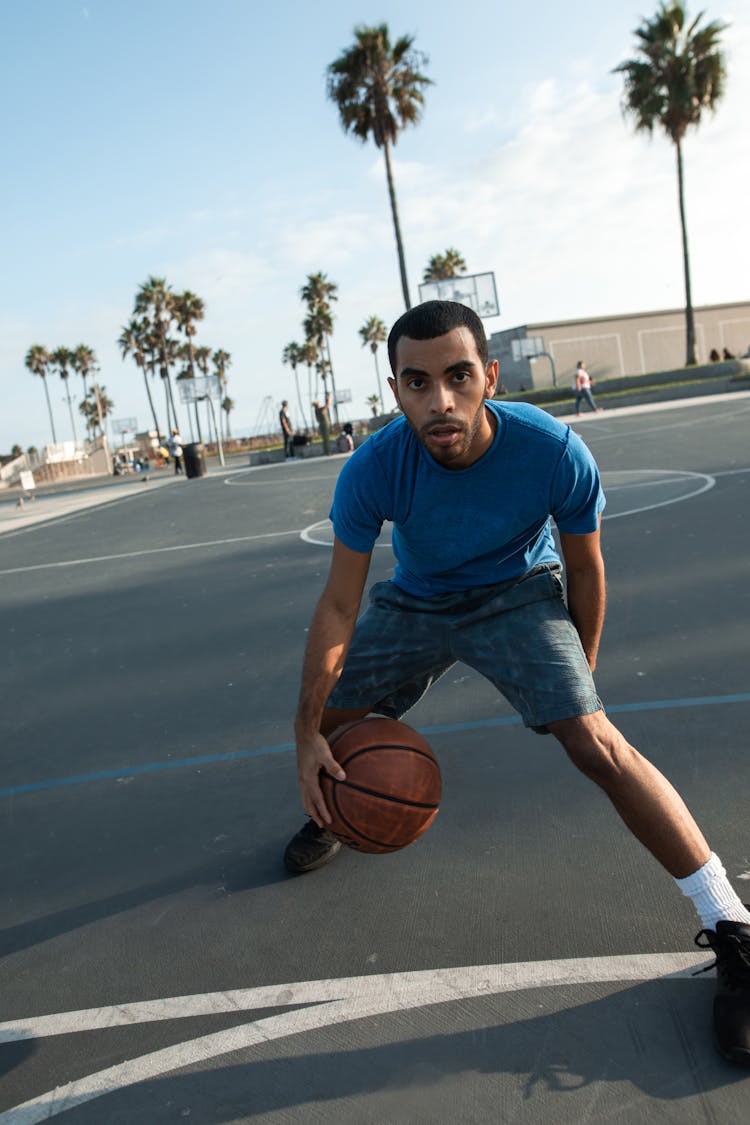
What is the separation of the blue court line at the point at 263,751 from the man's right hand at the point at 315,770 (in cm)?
178

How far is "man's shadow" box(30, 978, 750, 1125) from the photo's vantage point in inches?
76.0

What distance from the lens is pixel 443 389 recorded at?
2467 millimetres

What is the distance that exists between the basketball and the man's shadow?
49 centimetres

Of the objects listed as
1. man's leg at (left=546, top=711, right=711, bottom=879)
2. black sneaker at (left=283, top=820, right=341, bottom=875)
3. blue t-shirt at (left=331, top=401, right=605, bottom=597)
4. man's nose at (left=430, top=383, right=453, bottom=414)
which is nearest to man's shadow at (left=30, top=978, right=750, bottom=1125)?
man's leg at (left=546, top=711, right=711, bottom=879)

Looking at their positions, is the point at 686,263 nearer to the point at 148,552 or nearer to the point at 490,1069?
the point at 148,552

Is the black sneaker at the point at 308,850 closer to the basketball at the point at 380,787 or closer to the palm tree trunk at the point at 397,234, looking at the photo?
the basketball at the point at 380,787

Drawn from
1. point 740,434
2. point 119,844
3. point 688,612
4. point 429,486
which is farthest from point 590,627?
point 740,434

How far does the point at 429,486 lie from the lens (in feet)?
8.69

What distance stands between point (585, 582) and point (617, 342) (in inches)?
2332

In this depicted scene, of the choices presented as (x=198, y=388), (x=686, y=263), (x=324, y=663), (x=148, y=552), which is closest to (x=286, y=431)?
(x=198, y=388)

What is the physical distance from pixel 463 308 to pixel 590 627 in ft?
3.46

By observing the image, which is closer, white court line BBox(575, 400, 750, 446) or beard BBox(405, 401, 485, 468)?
beard BBox(405, 401, 485, 468)

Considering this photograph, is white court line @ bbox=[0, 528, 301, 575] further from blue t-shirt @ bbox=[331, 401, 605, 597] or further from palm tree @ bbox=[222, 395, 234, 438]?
palm tree @ bbox=[222, 395, 234, 438]

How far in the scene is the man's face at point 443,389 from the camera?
2.46 meters
